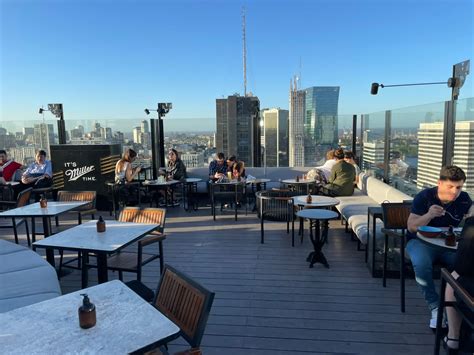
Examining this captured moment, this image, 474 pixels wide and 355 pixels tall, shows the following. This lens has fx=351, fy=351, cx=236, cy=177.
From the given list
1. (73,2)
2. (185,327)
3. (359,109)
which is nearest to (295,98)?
(359,109)

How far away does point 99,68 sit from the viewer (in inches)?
542

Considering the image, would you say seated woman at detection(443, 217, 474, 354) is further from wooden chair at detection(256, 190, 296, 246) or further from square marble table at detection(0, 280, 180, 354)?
wooden chair at detection(256, 190, 296, 246)

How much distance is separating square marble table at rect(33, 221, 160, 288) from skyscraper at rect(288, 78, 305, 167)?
22.4ft

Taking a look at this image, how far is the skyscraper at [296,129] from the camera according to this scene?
379 inches

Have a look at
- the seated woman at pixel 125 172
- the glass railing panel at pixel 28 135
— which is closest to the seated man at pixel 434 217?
the seated woman at pixel 125 172

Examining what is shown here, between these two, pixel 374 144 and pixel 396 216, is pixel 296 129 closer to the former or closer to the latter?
pixel 374 144

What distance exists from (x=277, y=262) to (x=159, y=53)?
34.0 ft

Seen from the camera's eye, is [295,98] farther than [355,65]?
No

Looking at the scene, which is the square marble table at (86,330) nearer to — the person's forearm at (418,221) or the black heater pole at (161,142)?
the person's forearm at (418,221)

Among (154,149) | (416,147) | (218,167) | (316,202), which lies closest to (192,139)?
(154,149)

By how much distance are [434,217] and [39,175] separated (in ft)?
25.1

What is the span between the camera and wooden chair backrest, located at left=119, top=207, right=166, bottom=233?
137 inches

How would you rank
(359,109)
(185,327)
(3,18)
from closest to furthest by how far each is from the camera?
Answer: (185,327)
(3,18)
(359,109)

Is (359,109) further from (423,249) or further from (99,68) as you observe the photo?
(99,68)
